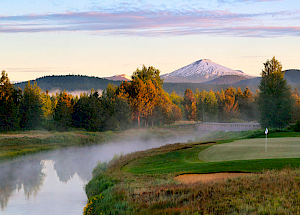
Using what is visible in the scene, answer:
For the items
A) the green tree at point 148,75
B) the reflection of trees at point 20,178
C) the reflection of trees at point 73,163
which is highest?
the green tree at point 148,75

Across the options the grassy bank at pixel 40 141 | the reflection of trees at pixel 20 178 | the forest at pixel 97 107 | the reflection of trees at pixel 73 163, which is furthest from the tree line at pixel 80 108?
the reflection of trees at pixel 20 178

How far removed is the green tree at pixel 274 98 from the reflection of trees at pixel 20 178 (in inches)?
1472

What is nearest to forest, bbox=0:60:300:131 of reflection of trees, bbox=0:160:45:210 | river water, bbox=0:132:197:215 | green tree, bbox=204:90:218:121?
green tree, bbox=204:90:218:121

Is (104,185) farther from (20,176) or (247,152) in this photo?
(20,176)

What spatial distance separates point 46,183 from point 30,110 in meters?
39.7

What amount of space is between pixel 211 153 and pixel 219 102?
8396 centimetres

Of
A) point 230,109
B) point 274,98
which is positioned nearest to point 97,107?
point 274,98

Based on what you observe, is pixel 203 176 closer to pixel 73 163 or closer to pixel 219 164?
pixel 219 164

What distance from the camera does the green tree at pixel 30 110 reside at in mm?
63062

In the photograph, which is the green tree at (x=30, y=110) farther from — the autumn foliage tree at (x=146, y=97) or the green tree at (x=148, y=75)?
the green tree at (x=148, y=75)

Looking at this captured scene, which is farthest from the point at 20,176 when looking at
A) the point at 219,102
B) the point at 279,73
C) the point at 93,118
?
the point at 219,102

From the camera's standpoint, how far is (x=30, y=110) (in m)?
63.3

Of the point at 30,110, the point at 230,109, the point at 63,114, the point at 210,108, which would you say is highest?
the point at 30,110

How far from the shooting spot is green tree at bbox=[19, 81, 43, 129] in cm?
6306
